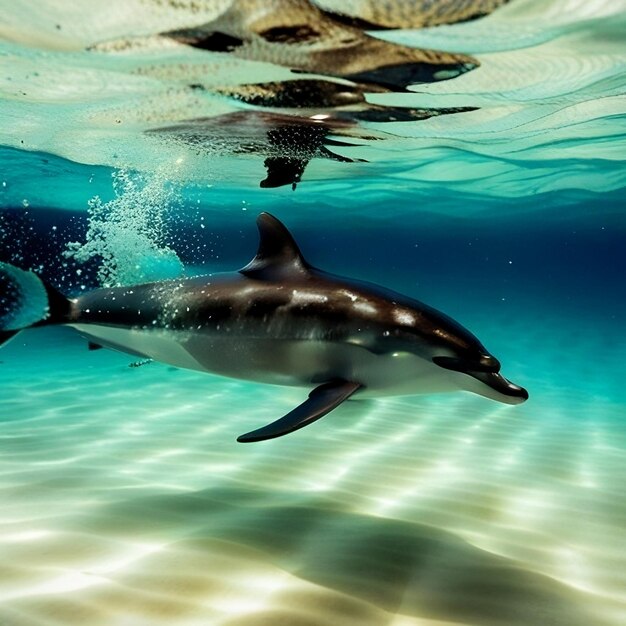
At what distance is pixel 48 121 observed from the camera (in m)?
13.1

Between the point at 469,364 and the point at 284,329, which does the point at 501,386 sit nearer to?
the point at 469,364

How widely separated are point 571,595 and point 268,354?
291 cm

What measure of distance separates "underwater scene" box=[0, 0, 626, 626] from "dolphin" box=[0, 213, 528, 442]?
28 millimetres

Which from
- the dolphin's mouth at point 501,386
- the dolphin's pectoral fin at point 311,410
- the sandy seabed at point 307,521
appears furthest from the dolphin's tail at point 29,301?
the dolphin's mouth at point 501,386

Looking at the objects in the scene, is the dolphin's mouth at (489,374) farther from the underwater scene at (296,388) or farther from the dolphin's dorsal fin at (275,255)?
the dolphin's dorsal fin at (275,255)

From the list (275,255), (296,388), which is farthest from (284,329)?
(296,388)

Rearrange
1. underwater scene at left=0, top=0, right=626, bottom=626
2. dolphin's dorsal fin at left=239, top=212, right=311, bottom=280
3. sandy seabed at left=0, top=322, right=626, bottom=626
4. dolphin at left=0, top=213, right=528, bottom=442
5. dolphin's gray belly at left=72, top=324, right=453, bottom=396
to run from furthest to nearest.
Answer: dolphin's dorsal fin at left=239, top=212, right=311, bottom=280
dolphin's gray belly at left=72, top=324, right=453, bottom=396
dolphin at left=0, top=213, right=528, bottom=442
underwater scene at left=0, top=0, right=626, bottom=626
sandy seabed at left=0, top=322, right=626, bottom=626

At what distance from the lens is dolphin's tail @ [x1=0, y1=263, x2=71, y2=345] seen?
584cm

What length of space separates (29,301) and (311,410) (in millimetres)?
3597

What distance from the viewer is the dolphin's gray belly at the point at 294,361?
184 inches

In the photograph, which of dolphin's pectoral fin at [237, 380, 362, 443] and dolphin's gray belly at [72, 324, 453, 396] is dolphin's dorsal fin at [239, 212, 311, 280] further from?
dolphin's pectoral fin at [237, 380, 362, 443]

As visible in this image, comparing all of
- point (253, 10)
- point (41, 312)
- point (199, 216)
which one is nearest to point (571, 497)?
point (41, 312)

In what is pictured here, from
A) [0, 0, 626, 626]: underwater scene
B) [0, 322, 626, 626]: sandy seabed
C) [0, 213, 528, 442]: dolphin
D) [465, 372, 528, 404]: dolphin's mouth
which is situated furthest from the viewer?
[0, 213, 528, 442]: dolphin

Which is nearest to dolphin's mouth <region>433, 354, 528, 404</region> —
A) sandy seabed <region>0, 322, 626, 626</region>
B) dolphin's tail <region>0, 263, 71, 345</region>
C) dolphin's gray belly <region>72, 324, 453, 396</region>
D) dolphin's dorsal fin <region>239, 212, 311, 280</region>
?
dolphin's gray belly <region>72, 324, 453, 396</region>
